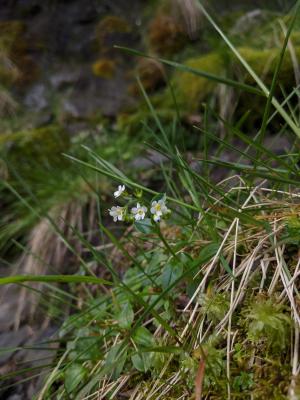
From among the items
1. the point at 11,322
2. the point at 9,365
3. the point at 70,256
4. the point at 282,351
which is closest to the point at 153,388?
the point at 282,351

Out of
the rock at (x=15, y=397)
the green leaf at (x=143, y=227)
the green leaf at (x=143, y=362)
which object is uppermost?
the green leaf at (x=143, y=227)

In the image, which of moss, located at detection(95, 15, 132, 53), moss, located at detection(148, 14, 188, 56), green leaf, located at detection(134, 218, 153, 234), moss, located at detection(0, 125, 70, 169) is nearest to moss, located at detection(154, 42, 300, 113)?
moss, located at detection(148, 14, 188, 56)

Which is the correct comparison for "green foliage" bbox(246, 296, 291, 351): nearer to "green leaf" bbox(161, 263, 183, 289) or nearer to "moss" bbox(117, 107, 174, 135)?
"green leaf" bbox(161, 263, 183, 289)

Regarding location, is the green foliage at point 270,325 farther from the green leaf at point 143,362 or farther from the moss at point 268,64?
the moss at point 268,64

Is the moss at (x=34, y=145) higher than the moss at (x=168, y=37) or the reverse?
the reverse

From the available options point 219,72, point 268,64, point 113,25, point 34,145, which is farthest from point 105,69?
point 268,64

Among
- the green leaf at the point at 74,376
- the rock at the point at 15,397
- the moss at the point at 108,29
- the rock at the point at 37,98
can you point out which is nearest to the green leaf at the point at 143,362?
the green leaf at the point at 74,376

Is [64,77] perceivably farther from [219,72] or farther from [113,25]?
[219,72]
